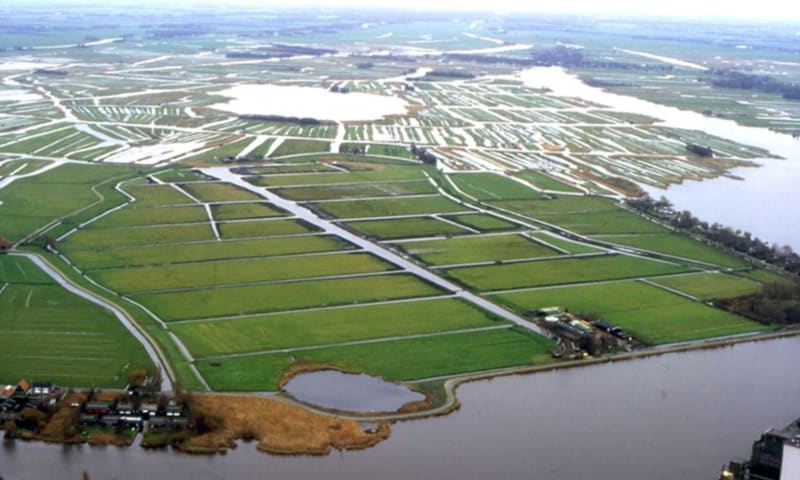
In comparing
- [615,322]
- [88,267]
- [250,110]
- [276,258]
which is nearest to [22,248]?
[88,267]

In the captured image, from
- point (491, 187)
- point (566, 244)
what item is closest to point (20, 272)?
point (566, 244)

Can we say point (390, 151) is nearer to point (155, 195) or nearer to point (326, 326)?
point (155, 195)

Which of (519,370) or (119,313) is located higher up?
(119,313)

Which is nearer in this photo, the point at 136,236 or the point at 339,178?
the point at 136,236

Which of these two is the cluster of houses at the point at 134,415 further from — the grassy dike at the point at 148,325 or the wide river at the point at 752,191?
the wide river at the point at 752,191

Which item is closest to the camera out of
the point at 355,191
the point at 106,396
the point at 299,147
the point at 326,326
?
the point at 106,396

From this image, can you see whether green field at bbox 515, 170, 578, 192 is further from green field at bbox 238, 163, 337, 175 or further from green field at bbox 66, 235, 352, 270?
green field at bbox 66, 235, 352, 270
